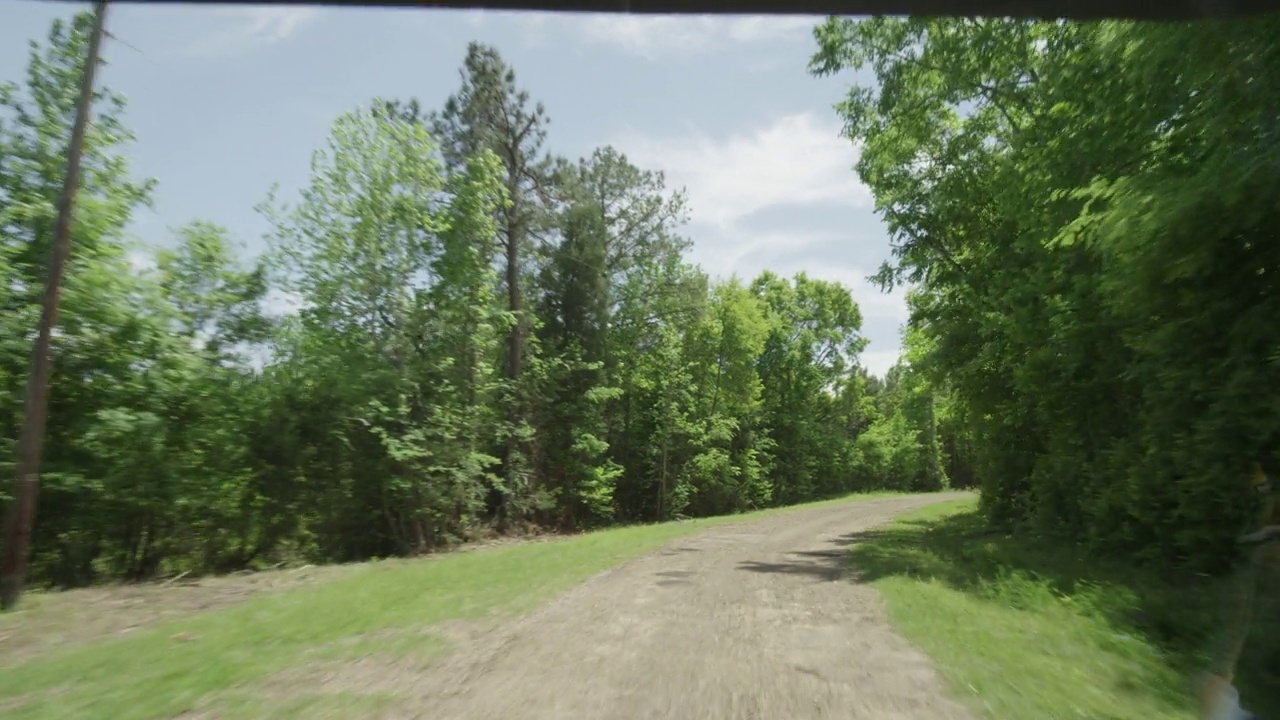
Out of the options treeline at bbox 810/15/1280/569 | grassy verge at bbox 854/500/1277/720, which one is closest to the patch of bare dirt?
grassy verge at bbox 854/500/1277/720

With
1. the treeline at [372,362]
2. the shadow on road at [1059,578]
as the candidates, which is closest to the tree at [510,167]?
the treeline at [372,362]

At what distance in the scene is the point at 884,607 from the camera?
9688 mm

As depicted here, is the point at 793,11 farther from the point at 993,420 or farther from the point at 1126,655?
the point at 993,420

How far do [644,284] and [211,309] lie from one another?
24838mm

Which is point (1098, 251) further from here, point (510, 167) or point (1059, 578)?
point (510, 167)

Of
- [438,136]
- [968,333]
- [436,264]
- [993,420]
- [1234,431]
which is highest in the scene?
[438,136]

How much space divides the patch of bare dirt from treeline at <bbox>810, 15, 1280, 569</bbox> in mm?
4799

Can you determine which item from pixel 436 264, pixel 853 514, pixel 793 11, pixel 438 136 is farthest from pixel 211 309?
pixel 853 514

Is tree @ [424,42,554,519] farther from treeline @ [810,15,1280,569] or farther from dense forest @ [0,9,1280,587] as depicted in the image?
treeline @ [810,15,1280,569]

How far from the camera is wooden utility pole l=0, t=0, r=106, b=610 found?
11719mm

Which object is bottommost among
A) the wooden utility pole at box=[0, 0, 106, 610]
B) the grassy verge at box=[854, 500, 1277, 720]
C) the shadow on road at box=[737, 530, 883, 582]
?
the grassy verge at box=[854, 500, 1277, 720]

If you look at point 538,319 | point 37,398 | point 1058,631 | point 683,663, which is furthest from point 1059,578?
point 538,319

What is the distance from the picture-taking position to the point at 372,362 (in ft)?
66.5

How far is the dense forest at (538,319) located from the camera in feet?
29.8
